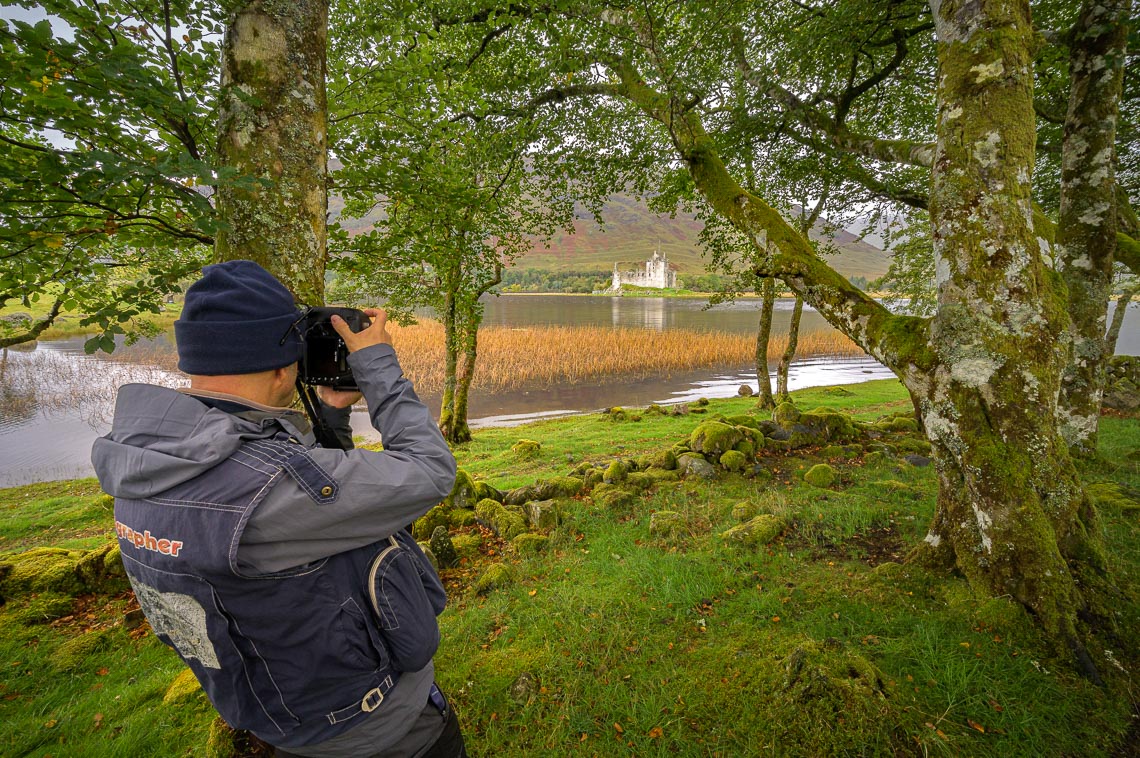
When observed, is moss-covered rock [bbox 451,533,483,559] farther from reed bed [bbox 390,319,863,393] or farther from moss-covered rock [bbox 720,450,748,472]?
reed bed [bbox 390,319,863,393]

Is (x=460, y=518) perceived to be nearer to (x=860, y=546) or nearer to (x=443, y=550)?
(x=443, y=550)

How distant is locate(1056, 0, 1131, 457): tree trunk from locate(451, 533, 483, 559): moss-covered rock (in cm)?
708

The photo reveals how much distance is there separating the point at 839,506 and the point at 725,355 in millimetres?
22789

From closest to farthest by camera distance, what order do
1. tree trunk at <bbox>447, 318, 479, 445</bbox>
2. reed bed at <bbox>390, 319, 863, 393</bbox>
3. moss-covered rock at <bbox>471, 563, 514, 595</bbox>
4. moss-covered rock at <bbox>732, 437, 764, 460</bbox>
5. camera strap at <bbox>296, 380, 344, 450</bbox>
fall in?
1. camera strap at <bbox>296, 380, 344, 450</bbox>
2. moss-covered rock at <bbox>471, 563, 514, 595</bbox>
3. moss-covered rock at <bbox>732, 437, 764, 460</bbox>
4. tree trunk at <bbox>447, 318, 479, 445</bbox>
5. reed bed at <bbox>390, 319, 863, 393</bbox>

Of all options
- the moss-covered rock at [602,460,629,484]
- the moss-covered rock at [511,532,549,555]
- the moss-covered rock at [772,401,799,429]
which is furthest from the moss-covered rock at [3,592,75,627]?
the moss-covered rock at [772,401,799,429]

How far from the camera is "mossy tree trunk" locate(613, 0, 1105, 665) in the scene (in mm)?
2727

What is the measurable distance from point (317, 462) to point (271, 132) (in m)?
2.11

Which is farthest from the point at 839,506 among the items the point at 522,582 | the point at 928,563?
the point at 522,582

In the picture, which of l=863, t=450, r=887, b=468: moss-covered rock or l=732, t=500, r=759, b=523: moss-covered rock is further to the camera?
l=863, t=450, r=887, b=468: moss-covered rock


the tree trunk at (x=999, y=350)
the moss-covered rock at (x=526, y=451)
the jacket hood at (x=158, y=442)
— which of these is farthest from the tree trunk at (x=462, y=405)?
the jacket hood at (x=158, y=442)

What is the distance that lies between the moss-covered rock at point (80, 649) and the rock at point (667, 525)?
182 inches

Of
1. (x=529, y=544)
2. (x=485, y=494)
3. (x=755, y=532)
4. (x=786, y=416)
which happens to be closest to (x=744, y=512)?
(x=755, y=532)

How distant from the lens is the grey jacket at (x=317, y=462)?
1.11 meters

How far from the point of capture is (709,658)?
2.74m
